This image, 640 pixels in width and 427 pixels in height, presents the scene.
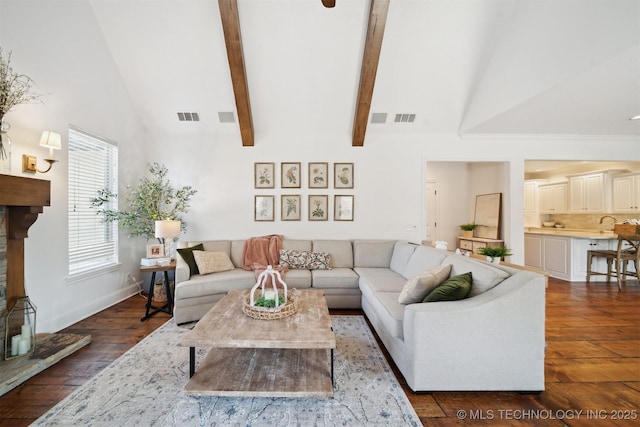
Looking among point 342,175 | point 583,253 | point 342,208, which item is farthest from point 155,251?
point 583,253

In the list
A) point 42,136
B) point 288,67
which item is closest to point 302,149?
point 288,67

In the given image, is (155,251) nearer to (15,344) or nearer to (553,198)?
(15,344)

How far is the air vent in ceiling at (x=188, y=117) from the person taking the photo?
433 cm

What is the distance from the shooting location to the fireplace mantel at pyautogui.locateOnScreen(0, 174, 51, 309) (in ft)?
7.30

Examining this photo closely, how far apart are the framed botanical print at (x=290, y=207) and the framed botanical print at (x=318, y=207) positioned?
0.22m

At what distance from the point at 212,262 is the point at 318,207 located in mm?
1903

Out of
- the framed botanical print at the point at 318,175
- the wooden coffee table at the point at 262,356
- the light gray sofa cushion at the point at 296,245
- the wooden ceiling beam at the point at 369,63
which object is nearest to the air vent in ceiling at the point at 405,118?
the wooden ceiling beam at the point at 369,63

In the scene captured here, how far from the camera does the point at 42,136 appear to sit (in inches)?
100

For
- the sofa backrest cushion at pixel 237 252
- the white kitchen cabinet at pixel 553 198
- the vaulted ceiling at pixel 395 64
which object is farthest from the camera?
the white kitchen cabinet at pixel 553 198

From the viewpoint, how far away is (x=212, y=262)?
358 centimetres

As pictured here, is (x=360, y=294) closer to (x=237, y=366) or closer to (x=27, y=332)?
(x=237, y=366)

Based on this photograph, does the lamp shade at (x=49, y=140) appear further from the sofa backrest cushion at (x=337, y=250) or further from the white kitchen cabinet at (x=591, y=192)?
the white kitchen cabinet at (x=591, y=192)

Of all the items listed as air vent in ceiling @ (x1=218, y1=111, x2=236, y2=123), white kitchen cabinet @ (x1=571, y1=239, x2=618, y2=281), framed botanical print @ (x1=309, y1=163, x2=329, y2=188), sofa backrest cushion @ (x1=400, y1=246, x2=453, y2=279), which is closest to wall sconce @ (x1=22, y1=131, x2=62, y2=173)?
air vent in ceiling @ (x1=218, y1=111, x2=236, y2=123)

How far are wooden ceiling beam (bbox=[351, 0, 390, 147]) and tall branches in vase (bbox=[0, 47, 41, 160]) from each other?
3.41m
